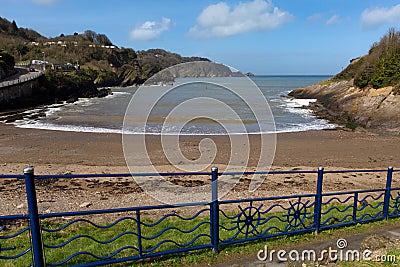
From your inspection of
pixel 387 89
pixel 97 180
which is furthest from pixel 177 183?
pixel 387 89

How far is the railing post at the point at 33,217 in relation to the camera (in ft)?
10.6

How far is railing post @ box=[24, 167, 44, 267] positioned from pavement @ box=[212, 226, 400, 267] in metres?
2.19

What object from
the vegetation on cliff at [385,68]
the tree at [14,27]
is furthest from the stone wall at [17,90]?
the tree at [14,27]

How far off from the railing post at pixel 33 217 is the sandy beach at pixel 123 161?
18.4ft

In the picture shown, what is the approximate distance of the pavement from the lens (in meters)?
4.19

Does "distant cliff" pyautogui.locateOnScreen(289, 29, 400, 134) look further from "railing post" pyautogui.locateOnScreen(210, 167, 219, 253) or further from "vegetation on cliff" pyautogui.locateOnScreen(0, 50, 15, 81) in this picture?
"vegetation on cliff" pyautogui.locateOnScreen(0, 50, 15, 81)

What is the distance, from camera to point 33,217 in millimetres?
3363

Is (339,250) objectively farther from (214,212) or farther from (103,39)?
(103,39)

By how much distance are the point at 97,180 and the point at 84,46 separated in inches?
4627

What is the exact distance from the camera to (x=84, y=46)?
4619 inches

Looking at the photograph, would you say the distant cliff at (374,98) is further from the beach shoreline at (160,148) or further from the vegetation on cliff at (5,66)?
the vegetation on cliff at (5,66)

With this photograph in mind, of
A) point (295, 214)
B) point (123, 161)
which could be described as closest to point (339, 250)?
point (295, 214)

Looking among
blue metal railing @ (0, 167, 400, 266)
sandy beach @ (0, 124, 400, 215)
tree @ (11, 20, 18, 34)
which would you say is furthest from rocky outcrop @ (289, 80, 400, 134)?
tree @ (11, 20, 18, 34)

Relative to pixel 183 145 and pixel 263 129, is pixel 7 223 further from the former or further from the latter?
pixel 263 129
